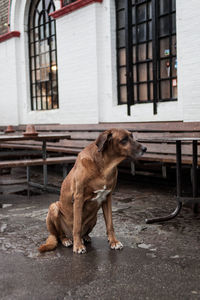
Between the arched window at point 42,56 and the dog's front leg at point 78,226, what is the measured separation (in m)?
8.16

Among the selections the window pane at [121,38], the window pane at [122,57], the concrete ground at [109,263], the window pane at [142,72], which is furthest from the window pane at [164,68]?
the concrete ground at [109,263]

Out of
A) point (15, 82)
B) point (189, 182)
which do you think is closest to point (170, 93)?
point (189, 182)

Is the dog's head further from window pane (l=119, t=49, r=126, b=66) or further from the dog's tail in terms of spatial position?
window pane (l=119, t=49, r=126, b=66)

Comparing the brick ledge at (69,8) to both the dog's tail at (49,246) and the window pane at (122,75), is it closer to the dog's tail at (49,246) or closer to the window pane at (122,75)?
the window pane at (122,75)

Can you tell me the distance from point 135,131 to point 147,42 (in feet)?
6.47

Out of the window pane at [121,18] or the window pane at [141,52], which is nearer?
the window pane at [141,52]

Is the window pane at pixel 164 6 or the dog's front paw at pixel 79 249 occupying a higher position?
the window pane at pixel 164 6

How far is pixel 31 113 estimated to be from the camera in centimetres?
1257

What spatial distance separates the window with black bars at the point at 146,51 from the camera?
26.0 ft

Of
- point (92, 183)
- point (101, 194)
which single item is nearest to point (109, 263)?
point (101, 194)

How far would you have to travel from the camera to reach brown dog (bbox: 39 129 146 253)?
3609 mm

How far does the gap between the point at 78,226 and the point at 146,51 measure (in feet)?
18.3

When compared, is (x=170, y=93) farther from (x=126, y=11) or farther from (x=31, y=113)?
(x=31, y=113)

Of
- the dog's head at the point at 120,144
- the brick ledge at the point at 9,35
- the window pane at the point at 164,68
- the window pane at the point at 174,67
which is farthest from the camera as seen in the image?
the brick ledge at the point at 9,35
